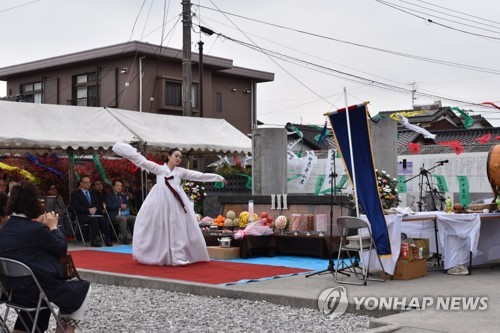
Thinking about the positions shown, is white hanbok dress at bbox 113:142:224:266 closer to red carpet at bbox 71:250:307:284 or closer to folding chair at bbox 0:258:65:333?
red carpet at bbox 71:250:307:284

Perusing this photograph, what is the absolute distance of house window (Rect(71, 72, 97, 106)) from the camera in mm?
25484

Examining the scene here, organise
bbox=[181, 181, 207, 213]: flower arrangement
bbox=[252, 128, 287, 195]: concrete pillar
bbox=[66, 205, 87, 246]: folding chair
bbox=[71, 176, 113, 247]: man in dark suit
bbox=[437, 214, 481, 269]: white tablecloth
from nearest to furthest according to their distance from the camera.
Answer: bbox=[437, 214, 481, 269]: white tablecloth < bbox=[71, 176, 113, 247]: man in dark suit < bbox=[66, 205, 87, 246]: folding chair < bbox=[181, 181, 207, 213]: flower arrangement < bbox=[252, 128, 287, 195]: concrete pillar

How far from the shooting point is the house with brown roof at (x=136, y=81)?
2459cm

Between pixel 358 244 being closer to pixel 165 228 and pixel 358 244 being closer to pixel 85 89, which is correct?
pixel 165 228

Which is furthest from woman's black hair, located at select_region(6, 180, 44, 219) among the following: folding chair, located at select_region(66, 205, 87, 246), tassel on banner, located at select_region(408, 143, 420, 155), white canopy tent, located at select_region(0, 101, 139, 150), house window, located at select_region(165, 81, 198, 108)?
house window, located at select_region(165, 81, 198, 108)

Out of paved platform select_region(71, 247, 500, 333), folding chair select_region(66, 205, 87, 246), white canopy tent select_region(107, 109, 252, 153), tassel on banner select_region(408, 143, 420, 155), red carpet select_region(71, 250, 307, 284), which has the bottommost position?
red carpet select_region(71, 250, 307, 284)

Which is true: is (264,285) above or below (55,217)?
below

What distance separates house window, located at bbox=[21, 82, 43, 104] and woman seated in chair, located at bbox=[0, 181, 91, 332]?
77.0ft

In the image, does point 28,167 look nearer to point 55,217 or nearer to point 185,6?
point 185,6

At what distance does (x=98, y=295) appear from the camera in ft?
26.5

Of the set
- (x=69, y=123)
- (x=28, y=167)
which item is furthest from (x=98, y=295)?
(x=28, y=167)

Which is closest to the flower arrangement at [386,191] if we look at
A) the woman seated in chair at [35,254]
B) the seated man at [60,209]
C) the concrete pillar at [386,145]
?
the concrete pillar at [386,145]

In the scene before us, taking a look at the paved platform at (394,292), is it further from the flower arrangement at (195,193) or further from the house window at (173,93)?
the house window at (173,93)

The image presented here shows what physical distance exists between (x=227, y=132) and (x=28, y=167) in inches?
191
